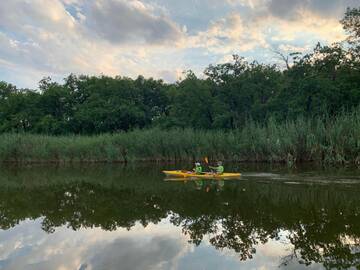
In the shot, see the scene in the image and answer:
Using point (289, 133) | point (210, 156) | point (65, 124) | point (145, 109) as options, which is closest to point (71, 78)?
point (65, 124)

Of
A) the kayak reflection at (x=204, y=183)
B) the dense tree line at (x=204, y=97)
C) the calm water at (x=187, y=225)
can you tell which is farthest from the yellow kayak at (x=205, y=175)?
the dense tree line at (x=204, y=97)

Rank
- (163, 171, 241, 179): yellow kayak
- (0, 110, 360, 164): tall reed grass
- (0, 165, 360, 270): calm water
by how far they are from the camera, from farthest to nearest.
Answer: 1. (0, 110, 360, 164): tall reed grass
2. (163, 171, 241, 179): yellow kayak
3. (0, 165, 360, 270): calm water

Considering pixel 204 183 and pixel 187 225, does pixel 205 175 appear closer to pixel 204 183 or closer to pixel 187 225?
pixel 204 183

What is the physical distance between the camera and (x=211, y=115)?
40250mm

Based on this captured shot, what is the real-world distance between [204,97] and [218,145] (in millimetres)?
14824

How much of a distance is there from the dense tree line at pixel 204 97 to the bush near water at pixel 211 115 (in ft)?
0.35

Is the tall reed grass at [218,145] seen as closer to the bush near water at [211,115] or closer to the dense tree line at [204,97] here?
the bush near water at [211,115]

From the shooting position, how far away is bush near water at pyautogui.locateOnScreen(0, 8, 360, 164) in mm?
23156

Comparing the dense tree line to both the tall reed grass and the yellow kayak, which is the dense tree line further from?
the yellow kayak

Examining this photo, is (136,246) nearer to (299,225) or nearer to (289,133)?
(299,225)

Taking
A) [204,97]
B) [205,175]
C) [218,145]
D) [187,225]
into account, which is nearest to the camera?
[187,225]

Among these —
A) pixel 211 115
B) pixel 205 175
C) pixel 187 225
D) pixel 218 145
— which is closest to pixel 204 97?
pixel 211 115

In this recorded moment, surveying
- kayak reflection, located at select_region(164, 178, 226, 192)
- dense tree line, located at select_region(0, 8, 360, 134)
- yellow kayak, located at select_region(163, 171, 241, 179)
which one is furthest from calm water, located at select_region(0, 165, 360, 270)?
dense tree line, located at select_region(0, 8, 360, 134)

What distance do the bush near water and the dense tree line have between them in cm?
11
